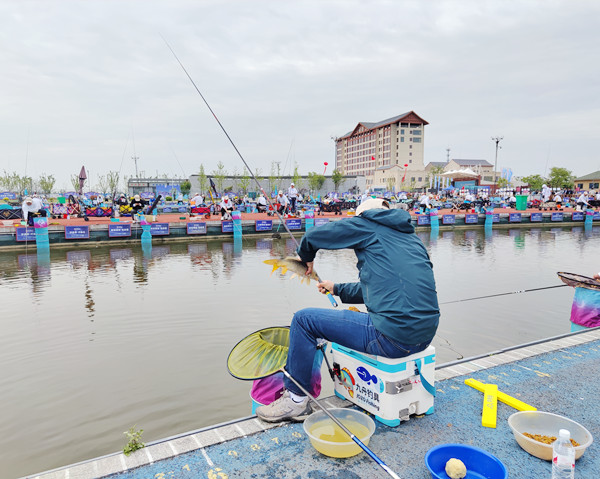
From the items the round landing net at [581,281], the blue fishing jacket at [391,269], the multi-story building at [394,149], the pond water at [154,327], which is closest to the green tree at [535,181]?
the multi-story building at [394,149]

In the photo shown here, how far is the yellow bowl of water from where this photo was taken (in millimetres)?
2332

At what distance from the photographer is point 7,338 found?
591cm

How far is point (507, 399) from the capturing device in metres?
2.97

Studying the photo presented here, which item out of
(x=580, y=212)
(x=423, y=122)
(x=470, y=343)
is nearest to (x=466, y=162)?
(x=423, y=122)

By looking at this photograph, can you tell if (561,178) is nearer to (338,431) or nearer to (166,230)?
(166,230)

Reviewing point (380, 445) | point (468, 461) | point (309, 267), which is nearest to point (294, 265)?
point (309, 267)

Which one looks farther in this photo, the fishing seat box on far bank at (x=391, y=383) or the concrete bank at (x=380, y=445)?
the fishing seat box on far bank at (x=391, y=383)

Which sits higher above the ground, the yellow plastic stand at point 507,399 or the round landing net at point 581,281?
the round landing net at point 581,281

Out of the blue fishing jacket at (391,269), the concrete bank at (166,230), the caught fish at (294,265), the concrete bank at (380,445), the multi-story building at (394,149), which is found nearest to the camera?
the concrete bank at (380,445)

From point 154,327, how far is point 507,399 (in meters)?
5.15

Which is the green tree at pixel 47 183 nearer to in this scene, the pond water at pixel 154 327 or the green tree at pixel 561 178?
the pond water at pixel 154 327

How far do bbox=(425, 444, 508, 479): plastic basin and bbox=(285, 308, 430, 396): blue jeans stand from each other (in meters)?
0.56

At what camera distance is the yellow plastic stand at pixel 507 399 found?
2855 mm

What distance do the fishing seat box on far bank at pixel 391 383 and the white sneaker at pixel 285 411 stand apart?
0.40m
